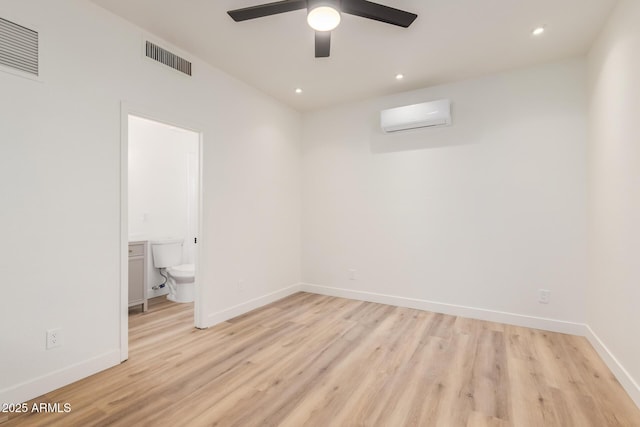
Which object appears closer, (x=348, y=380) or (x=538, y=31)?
(x=348, y=380)

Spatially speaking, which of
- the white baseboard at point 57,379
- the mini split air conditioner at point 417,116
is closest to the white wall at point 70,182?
the white baseboard at point 57,379

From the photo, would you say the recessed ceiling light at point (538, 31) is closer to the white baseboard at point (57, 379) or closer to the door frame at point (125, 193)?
the door frame at point (125, 193)

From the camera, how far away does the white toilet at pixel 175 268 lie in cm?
402

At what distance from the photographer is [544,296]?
3117 mm

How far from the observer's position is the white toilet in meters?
4.02

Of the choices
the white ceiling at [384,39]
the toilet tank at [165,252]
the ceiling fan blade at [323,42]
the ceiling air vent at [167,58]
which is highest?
the white ceiling at [384,39]

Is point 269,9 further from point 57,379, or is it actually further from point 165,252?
point 165,252

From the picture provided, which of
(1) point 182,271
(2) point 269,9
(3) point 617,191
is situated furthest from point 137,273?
(3) point 617,191

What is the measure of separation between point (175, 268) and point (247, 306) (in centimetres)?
126

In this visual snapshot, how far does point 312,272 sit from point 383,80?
2820mm

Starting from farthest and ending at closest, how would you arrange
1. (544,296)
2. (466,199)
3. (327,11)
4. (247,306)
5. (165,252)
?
(165,252) < (247,306) < (466,199) < (544,296) < (327,11)

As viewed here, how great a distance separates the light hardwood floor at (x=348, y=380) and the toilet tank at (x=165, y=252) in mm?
1094

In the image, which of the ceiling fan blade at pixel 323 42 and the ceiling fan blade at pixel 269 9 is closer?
the ceiling fan blade at pixel 269 9

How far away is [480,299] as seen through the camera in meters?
3.42
